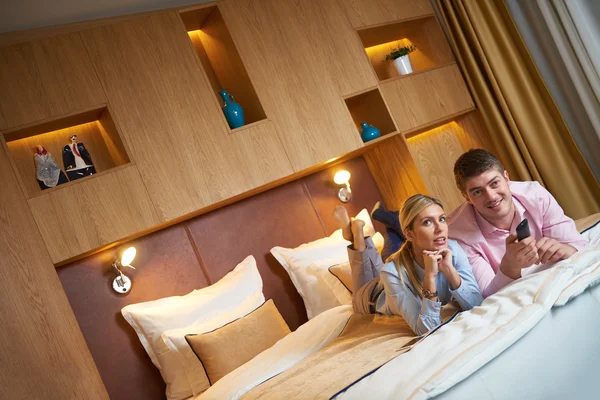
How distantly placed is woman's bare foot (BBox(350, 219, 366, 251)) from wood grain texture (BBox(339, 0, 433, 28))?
4.93 feet

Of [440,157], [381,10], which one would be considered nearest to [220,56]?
[381,10]

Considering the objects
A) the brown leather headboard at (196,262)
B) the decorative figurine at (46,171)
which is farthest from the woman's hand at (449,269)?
the decorative figurine at (46,171)

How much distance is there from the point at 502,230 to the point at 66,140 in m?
2.34

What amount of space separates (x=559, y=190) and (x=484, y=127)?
2.30 ft

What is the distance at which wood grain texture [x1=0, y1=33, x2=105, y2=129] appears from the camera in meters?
2.94

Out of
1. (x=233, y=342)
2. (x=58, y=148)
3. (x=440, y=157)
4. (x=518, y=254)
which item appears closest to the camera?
(x=518, y=254)

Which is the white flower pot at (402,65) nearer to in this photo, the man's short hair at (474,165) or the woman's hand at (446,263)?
the man's short hair at (474,165)

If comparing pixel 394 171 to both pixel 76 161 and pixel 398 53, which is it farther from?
pixel 76 161

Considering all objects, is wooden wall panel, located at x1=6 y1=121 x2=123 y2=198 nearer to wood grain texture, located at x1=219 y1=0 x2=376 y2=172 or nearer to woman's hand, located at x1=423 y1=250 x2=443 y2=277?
wood grain texture, located at x1=219 y1=0 x2=376 y2=172

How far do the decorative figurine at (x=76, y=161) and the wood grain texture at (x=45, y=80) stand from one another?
239 mm

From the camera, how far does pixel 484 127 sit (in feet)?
14.6

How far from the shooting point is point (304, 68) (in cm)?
375

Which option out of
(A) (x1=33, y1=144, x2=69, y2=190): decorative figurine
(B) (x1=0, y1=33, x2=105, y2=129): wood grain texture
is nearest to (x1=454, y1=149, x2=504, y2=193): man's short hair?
(B) (x1=0, y1=33, x2=105, y2=129): wood grain texture

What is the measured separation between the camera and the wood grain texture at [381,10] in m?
4.02
